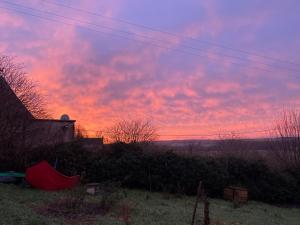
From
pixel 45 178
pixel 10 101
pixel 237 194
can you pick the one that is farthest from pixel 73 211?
pixel 237 194

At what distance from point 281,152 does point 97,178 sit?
1283 cm

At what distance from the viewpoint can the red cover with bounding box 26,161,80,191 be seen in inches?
630

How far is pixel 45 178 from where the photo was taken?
1603cm

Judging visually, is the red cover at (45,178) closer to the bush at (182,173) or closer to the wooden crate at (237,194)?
the bush at (182,173)

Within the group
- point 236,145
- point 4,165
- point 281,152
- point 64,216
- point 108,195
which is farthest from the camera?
point 236,145

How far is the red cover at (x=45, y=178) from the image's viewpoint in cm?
1599

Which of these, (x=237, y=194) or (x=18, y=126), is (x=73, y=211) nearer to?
(x=18, y=126)

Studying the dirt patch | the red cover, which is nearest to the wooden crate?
the red cover

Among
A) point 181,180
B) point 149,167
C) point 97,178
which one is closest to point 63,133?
point 97,178

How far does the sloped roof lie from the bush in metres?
4.14

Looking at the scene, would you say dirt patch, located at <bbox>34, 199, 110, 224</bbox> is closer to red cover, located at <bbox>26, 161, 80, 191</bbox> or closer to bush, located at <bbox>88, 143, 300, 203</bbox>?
red cover, located at <bbox>26, 161, 80, 191</bbox>

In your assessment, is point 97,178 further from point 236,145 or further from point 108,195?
point 236,145

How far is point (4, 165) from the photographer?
1855 cm

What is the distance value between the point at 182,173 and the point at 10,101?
8524mm
